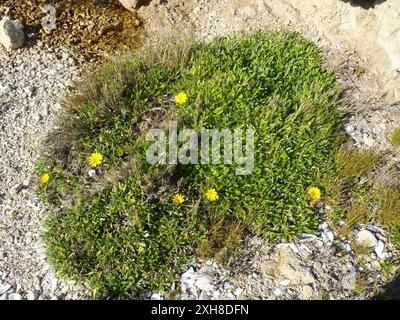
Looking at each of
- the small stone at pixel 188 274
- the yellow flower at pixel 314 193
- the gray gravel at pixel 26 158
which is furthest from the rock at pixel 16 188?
the yellow flower at pixel 314 193

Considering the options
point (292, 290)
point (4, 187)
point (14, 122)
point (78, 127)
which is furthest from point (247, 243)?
point (14, 122)

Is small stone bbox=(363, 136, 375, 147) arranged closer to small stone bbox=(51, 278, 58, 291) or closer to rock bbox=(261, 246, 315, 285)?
rock bbox=(261, 246, 315, 285)

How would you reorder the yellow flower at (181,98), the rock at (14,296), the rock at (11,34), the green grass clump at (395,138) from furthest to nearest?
the rock at (11,34) < the green grass clump at (395,138) < the yellow flower at (181,98) < the rock at (14,296)

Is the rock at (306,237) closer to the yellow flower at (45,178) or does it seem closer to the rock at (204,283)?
the rock at (204,283)

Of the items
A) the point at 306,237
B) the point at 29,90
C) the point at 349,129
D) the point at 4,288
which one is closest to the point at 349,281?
the point at 306,237

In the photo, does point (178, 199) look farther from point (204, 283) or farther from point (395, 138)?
point (395, 138)
